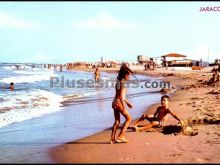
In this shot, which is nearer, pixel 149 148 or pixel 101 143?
pixel 149 148

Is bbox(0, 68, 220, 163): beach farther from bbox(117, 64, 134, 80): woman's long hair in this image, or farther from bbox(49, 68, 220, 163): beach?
bbox(117, 64, 134, 80): woman's long hair

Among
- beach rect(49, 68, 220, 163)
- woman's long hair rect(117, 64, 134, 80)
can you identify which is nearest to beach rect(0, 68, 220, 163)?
beach rect(49, 68, 220, 163)

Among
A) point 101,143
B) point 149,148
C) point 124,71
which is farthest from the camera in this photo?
point 101,143

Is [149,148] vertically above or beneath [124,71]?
beneath

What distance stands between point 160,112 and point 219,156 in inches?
117

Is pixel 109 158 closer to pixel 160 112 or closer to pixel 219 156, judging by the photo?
pixel 219 156

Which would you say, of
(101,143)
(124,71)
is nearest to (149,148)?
(101,143)

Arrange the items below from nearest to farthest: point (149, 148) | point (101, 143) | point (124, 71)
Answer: point (149, 148), point (124, 71), point (101, 143)

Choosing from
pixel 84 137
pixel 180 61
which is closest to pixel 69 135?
pixel 84 137

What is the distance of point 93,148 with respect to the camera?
708 cm

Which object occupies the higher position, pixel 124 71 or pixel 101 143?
pixel 124 71

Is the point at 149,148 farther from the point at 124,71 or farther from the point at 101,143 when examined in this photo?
the point at 124,71

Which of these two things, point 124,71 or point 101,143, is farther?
point 101,143

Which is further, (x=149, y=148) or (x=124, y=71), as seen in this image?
(x=124, y=71)
